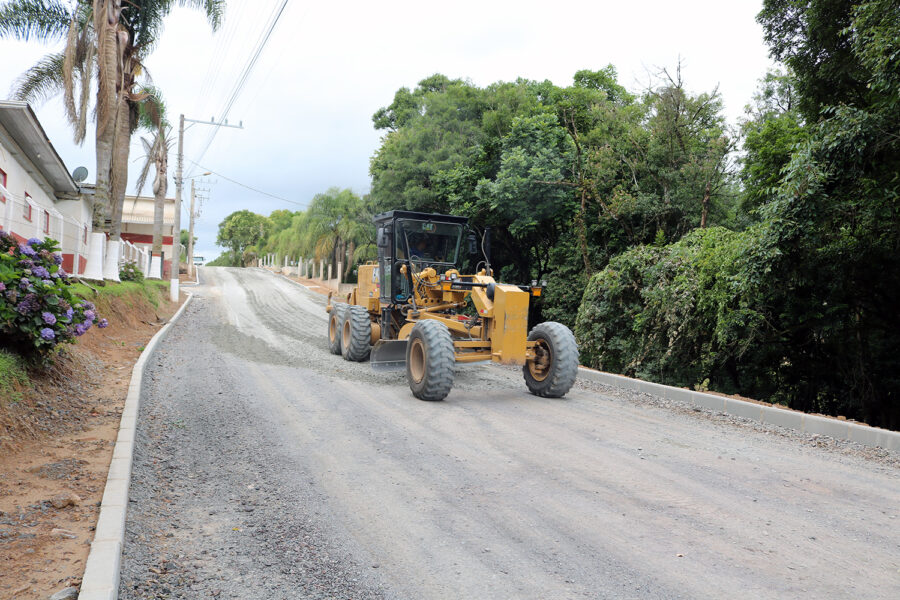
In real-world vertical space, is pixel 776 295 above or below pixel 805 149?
below

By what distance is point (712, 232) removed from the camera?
12.3 meters

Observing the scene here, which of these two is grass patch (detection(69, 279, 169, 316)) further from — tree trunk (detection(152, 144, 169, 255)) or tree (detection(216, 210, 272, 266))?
tree (detection(216, 210, 272, 266))

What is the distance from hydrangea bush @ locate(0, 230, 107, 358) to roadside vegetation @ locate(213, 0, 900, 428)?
9.90m

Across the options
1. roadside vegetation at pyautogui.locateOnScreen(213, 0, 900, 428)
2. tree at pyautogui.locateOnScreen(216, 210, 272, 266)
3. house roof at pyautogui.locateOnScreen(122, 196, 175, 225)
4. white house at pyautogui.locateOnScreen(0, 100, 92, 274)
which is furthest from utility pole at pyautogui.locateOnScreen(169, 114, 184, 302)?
tree at pyautogui.locateOnScreen(216, 210, 272, 266)

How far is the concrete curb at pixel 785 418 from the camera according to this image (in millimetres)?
6733

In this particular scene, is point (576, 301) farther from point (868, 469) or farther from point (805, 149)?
point (868, 469)

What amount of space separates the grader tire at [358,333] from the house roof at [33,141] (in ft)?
32.6


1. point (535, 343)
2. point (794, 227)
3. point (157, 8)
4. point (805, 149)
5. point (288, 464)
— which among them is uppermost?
point (157, 8)

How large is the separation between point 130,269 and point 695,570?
2238cm

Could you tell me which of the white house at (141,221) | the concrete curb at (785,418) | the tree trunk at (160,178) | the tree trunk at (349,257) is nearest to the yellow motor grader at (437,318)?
the concrete curb at (785,418)

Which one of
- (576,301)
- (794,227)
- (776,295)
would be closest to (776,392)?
(776,295)

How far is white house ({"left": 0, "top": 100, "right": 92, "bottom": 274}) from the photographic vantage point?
11.5m

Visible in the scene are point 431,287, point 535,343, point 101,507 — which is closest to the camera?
point 101,507

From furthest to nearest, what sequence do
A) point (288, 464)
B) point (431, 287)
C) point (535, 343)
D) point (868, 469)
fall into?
point (431, 287) < point (535, 343) < point (868, 469) < point (288, 464)
